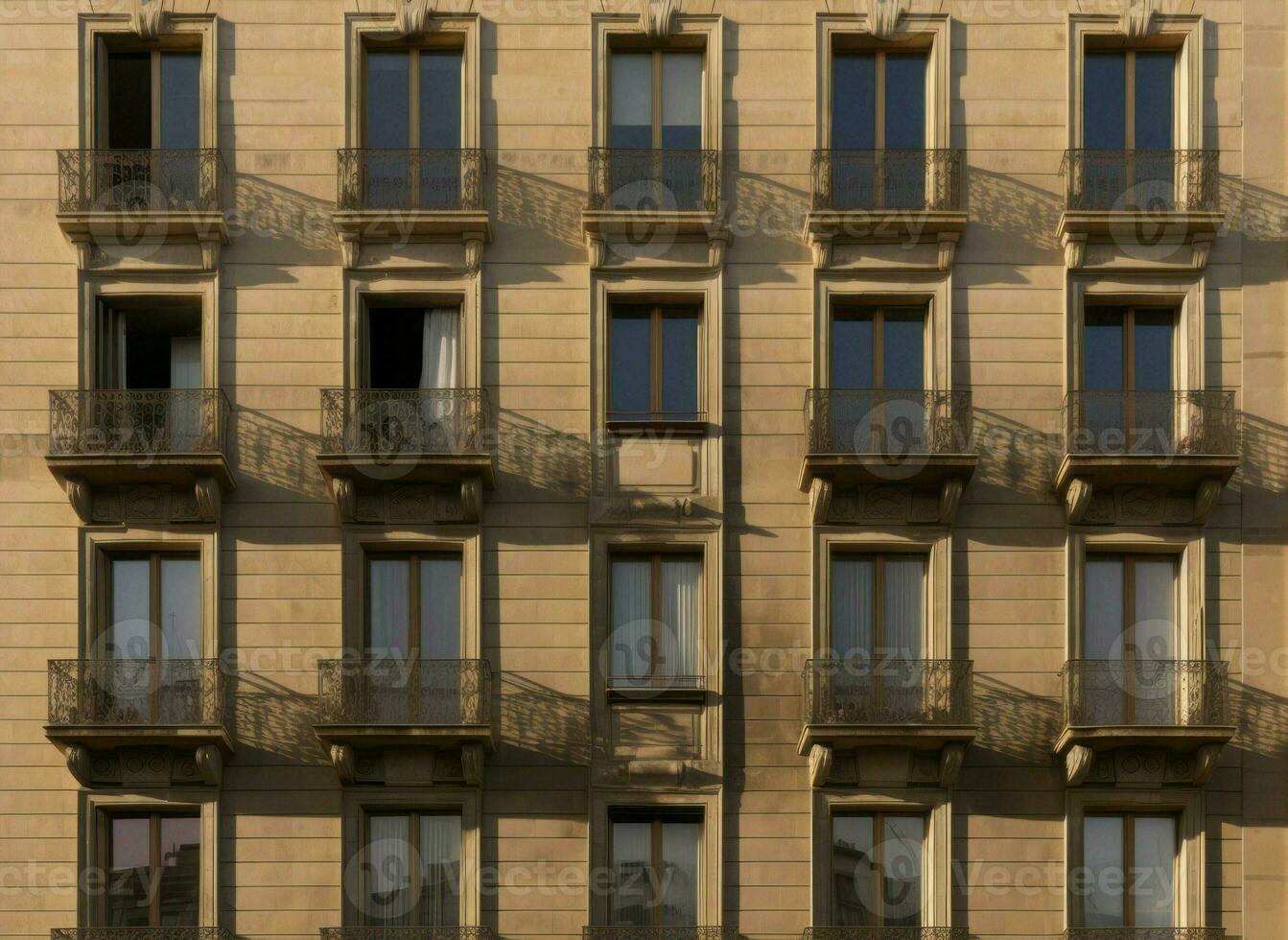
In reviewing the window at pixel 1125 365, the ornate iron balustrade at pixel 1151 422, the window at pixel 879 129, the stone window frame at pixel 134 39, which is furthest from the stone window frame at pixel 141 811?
the window at pixel 1125 365

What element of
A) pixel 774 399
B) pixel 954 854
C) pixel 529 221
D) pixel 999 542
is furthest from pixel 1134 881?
pixel 529 221

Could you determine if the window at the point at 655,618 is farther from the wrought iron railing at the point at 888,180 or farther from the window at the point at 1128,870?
the window at the point at 1128,870

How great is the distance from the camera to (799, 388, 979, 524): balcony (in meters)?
27.9

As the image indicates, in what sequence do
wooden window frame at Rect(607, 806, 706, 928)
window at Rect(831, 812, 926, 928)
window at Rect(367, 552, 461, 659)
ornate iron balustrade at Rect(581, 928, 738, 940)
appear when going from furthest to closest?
window at Rect(367, 552, 461, 659) < wooden window frame at Rect(607, 806, 706, 928) < window at Rect(831, 812, 926, 928) < ornate iron balustrade at Rect(581, 928, 738, 940)

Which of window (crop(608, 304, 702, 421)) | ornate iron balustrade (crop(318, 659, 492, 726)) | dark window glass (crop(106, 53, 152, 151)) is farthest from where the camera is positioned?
dark window glass (crop(106, 53, 152, 151))

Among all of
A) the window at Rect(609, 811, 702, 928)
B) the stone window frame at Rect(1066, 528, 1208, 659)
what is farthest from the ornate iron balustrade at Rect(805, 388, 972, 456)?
the window at Rect(609, 811, 702, 928)

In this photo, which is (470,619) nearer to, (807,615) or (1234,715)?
(807,615)

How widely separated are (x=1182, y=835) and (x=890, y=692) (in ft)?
13.8

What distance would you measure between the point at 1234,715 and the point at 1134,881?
8.26ft

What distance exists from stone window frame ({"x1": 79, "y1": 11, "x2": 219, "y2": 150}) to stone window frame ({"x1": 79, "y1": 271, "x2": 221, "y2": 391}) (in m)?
1.89

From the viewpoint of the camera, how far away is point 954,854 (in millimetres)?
27578

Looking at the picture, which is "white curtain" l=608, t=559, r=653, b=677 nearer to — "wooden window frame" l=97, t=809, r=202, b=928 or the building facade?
the building facade

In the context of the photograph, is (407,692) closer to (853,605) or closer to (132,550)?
(132,550)

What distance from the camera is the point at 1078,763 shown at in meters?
27.2
